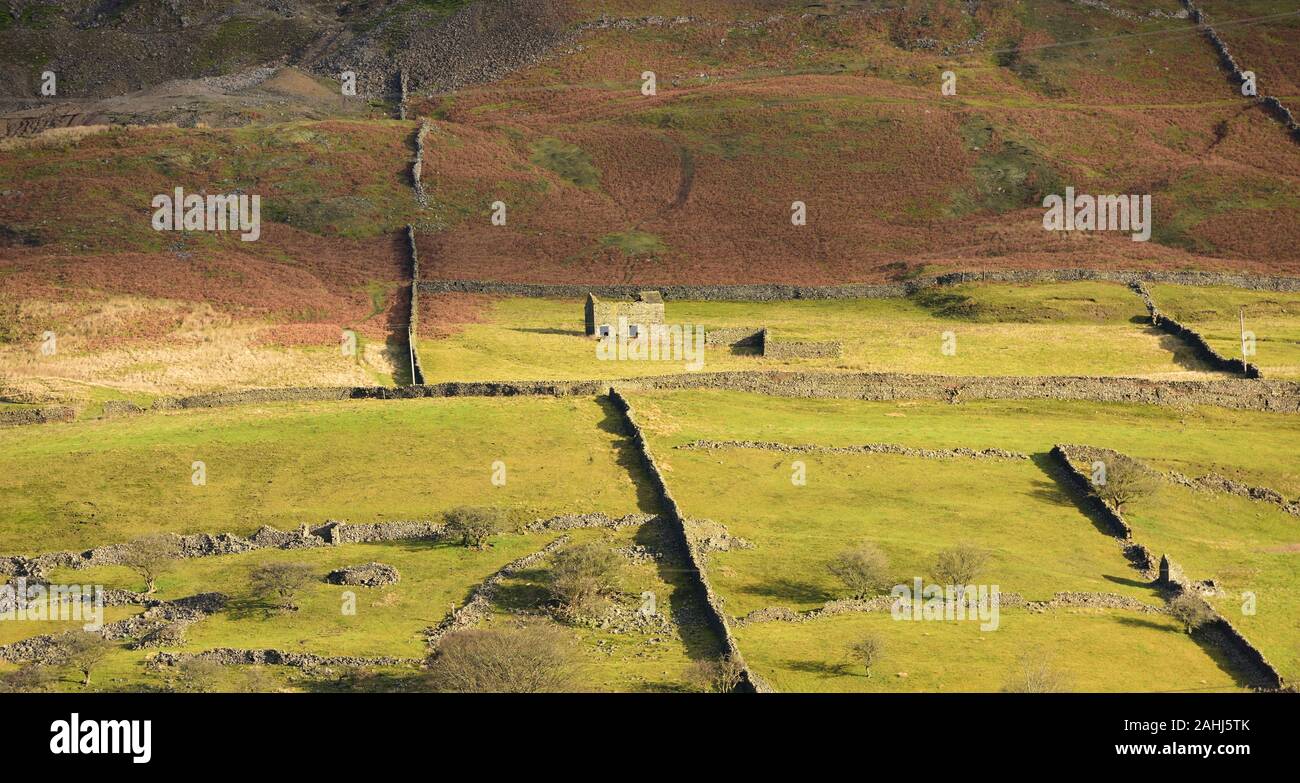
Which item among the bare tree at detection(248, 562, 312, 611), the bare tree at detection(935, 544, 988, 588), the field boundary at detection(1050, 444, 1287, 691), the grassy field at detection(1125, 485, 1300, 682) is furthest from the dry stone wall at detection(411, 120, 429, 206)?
the bare tree at detection(935, 544, 988, 588)

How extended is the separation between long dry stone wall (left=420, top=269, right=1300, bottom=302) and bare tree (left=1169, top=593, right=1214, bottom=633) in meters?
62.6

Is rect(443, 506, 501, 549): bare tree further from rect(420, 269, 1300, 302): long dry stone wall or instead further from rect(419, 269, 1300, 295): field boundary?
rect(420, 269, 1300, 302): long dry stone wall

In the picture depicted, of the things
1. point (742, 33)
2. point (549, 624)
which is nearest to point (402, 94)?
point (742, 33)

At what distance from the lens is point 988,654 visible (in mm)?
48750

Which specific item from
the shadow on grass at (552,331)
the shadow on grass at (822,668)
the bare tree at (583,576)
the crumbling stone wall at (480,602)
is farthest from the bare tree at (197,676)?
the shadow on grass at (552,331)

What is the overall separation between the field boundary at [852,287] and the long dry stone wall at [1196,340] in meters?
4.32

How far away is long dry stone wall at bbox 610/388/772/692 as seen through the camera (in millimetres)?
45188

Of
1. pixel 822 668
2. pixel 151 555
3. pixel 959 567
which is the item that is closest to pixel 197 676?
pixel 151 555

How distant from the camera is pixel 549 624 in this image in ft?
166

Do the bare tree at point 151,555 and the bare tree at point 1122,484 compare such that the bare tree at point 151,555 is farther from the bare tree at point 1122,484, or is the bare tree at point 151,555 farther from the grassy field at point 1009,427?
the bare tree at point 1122,484

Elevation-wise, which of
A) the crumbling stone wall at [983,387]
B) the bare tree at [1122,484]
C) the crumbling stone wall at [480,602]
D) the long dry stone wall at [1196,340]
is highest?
the long dry stone wall at [1196,340]

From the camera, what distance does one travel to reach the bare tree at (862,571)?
5494 centimetres

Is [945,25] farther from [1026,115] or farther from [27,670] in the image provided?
[27,670]

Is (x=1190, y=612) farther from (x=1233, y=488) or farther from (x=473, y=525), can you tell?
(x=473, y=525)
